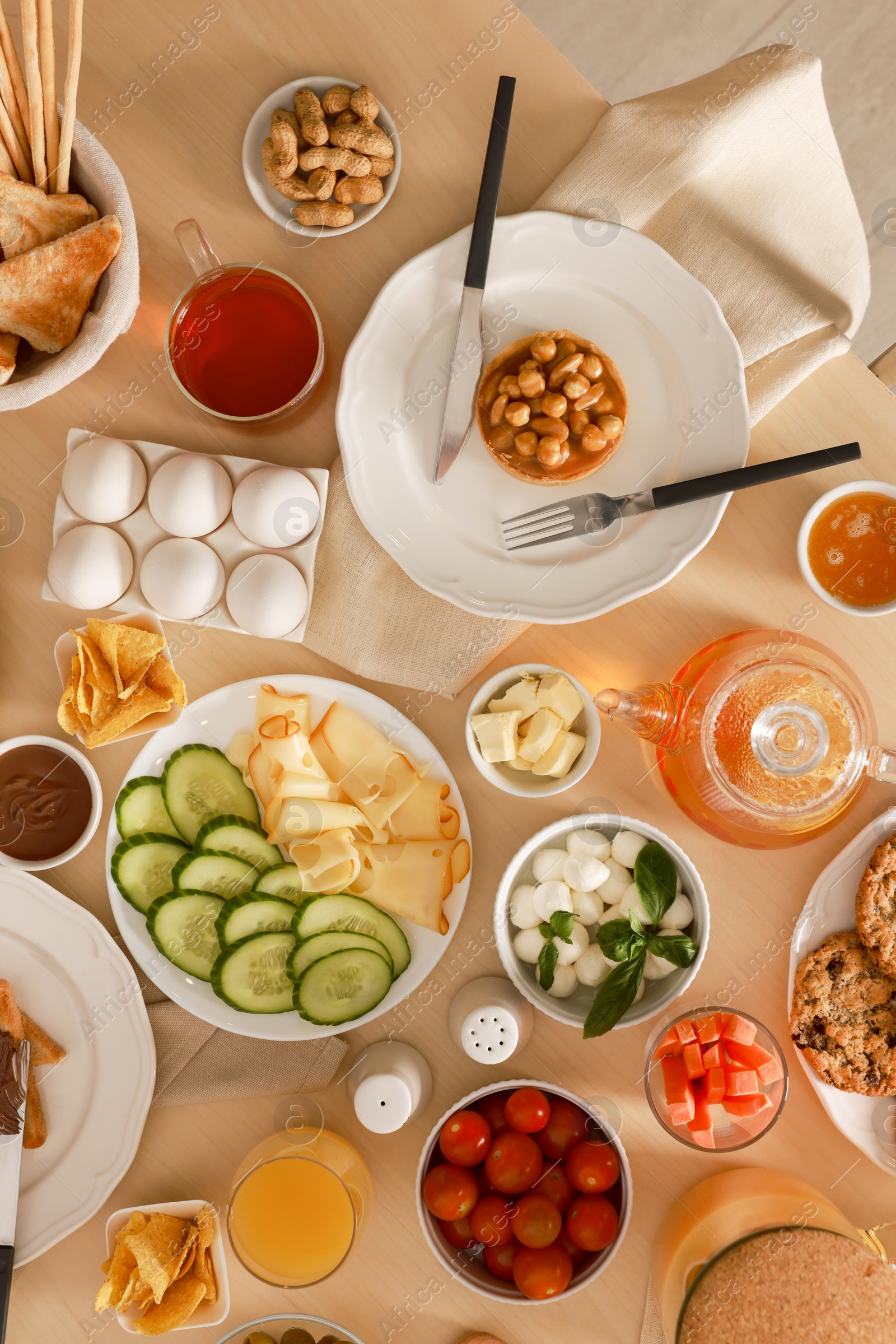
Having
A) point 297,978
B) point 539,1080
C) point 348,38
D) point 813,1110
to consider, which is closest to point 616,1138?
point 539,1080

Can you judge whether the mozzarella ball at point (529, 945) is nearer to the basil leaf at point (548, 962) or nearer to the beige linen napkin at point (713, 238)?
the basil leaf at point (548, 962)

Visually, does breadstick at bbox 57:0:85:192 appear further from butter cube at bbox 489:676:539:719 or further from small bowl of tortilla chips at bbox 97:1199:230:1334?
small bowl of tortilla chips at bbox 97:1199:230:1334

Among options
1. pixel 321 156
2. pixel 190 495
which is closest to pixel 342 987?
pixel 190 495

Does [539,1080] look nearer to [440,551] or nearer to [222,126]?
[440,551]

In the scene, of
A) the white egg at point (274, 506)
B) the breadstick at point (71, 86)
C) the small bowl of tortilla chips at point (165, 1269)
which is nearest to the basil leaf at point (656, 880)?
the white egg at point (274, 506)

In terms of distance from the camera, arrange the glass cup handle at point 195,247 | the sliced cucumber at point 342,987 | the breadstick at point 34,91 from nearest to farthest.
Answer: the breadstick at point 34,91, the glass cup handle at point 195,247, the sliced cucumber at point 342,987

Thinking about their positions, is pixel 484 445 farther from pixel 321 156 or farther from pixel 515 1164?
pixel 515 1164
